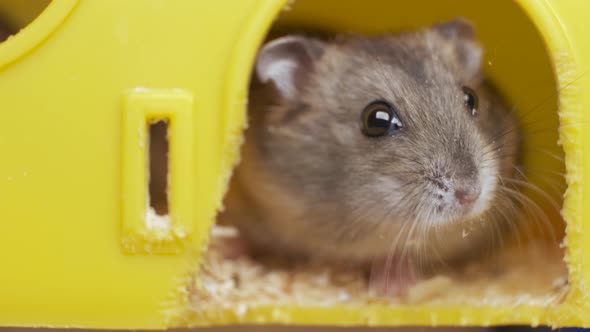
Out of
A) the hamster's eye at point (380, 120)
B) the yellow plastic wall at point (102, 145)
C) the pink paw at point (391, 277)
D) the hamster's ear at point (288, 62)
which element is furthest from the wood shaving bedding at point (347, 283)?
the hamster's ear at point (288, 62)

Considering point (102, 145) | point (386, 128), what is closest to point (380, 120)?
point (386, 128)

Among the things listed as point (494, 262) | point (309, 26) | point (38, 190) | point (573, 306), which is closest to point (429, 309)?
point (573, 306)

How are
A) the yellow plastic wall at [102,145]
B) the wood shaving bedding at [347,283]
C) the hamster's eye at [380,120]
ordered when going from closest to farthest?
the yellow plastic wall at [102,145]
the wood shaving bedding at [347,283]
the hamster's eye at [380,120]

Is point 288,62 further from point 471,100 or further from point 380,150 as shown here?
point 471,100

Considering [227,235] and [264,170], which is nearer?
[264,170]

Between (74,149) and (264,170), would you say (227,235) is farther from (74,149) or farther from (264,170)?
(74,149)

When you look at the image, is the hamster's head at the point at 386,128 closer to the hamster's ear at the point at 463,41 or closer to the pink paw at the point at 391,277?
the hamster's ear at the point at 463,41
